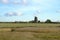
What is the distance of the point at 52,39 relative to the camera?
26.0 metres

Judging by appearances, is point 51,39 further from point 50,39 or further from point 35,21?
point 35,21

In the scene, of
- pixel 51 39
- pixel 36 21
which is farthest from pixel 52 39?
pixel 36 21

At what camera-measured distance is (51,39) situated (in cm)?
2600

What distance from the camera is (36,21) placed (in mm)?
125562

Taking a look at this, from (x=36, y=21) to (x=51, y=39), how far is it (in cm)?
9959

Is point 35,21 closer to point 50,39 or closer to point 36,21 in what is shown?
point 36,21

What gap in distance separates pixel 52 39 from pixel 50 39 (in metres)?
0.33

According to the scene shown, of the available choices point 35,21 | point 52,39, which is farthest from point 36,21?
point 52,39

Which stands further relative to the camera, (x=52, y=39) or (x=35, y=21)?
(x=35, y=21)

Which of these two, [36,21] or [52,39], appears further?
Result: [36,21]

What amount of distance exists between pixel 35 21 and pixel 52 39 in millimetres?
100223

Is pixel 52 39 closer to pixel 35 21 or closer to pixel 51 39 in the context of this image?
pixel 51 39

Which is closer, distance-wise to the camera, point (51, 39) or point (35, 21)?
point (51, 39)

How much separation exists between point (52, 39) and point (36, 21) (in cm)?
9954
